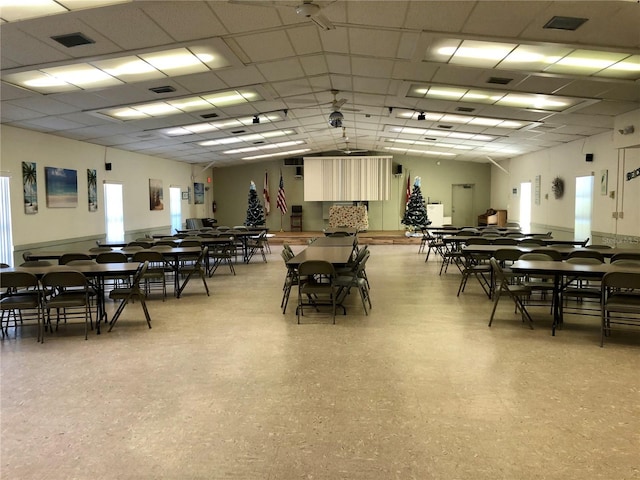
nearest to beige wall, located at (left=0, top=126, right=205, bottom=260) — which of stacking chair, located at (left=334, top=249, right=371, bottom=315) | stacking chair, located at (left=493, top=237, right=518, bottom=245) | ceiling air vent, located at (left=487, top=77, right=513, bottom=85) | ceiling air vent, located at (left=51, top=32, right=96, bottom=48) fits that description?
ceiling air vent, located at (left=51, top=32, right=96, bottom=48)

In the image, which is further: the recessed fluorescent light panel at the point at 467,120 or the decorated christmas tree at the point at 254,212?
the decorated christmas tree at the point at 254,212

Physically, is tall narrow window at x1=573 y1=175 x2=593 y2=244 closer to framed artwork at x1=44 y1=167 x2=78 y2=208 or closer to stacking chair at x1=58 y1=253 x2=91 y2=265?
stacking chair at x1=58 y1=253 x2=91 y2=265

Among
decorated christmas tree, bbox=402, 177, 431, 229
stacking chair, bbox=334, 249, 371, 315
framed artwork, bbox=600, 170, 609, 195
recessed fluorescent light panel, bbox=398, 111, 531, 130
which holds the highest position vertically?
recessed fluorescent light panel, bbox=398, 111, 531, 130

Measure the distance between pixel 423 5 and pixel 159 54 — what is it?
3179 millimetres

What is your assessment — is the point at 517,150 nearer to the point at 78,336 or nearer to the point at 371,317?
the point at 371,317

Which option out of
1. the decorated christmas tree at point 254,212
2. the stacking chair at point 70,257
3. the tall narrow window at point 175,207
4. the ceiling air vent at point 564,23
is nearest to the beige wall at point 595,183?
the ceiling air vent at point 564,23

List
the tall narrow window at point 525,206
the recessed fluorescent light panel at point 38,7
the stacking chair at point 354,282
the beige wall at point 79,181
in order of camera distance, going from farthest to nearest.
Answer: the tall narrow window at point 525,206, the beige wall at point 79,181, the stacking chair at point 354,282, the recessed fluorescent light panel at point 38,7

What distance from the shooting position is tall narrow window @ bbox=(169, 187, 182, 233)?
1530 cm

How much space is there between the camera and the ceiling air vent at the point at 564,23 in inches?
175

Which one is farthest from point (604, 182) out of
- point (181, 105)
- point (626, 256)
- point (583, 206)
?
point (181, 105)

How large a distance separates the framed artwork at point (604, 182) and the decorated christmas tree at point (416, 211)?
8.59 m

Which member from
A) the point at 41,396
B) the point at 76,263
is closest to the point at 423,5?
the point at 41,396

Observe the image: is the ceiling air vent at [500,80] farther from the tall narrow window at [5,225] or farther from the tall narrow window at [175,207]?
the tall narrow window at [175,207]

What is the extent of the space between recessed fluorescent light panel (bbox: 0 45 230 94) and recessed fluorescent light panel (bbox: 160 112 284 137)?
3.87 meters
